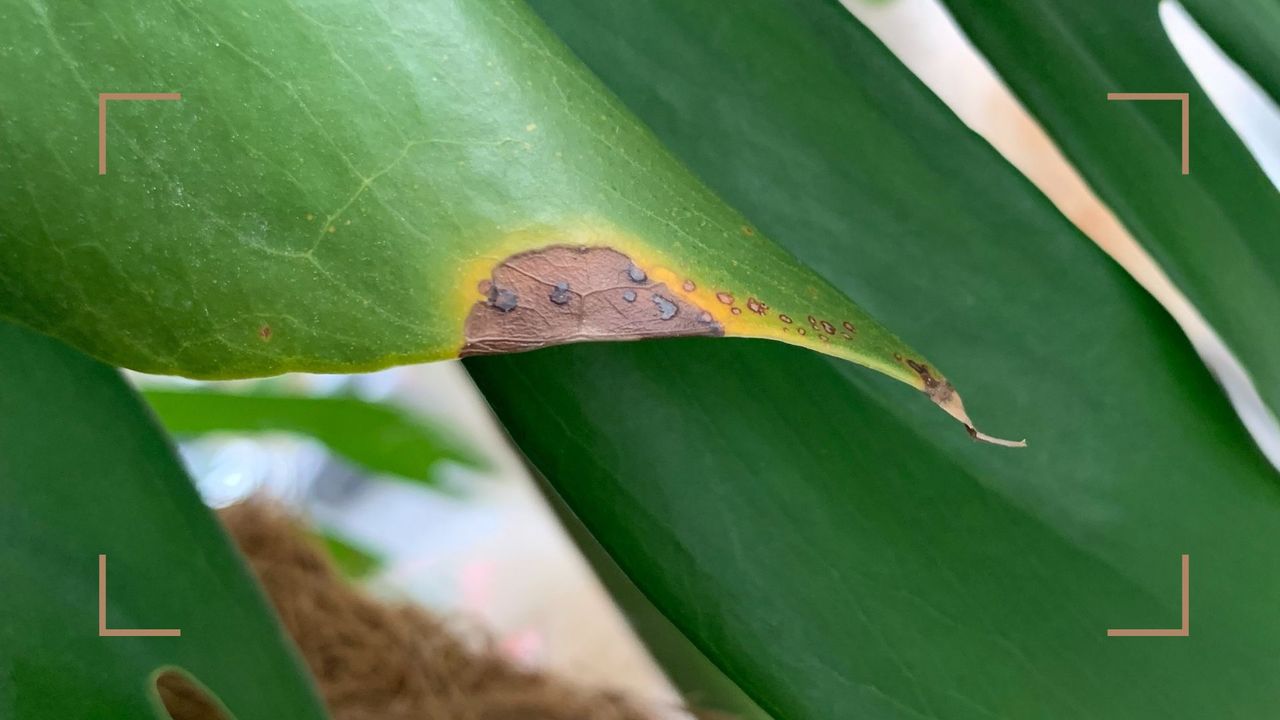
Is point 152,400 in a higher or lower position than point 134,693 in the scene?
higher

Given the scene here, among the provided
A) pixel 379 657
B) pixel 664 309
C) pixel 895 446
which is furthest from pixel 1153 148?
pixel 379 657

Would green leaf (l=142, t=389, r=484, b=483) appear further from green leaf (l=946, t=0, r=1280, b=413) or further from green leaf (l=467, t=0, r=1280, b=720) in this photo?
green leaf (l=946, t=0, r=1280, b=413)

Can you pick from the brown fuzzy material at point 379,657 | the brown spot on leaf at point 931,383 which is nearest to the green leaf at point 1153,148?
the brown spot on leaf at point 931,383

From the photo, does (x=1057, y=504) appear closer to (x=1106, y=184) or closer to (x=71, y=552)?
(x=1106, y=184)

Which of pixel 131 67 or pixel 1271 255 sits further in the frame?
pixel 1271 255

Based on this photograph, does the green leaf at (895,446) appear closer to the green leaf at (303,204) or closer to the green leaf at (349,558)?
the green leaf at (303,204)

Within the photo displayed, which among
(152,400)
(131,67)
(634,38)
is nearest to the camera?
(131,67)

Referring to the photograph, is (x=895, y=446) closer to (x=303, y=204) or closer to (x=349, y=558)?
(x=303, y=204)

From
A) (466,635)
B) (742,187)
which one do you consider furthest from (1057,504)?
(466,635)

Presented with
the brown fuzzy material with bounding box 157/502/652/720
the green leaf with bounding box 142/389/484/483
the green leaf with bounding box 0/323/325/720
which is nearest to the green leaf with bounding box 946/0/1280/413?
the green leaf with bounding box 0/323/325/720
